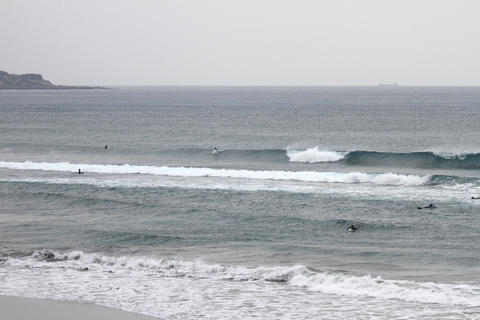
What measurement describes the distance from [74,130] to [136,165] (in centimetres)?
3112

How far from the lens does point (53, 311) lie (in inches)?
645

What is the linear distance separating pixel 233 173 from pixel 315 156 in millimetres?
10473

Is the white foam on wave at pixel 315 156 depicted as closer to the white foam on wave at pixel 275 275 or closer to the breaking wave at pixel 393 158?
the breaking wave at pixel 393 158

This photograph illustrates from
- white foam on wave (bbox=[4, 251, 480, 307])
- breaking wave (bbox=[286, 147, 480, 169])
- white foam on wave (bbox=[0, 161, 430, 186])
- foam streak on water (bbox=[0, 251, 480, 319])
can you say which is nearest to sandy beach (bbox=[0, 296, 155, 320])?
foam streak on water (bbox=[0, 251, 480, 319])

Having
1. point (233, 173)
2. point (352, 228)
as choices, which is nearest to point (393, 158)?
point (233, 173)

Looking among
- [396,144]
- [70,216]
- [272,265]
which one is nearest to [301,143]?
[396,144]

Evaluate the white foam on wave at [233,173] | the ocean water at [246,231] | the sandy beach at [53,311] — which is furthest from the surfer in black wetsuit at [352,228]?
the white foam on wave at [233,173]

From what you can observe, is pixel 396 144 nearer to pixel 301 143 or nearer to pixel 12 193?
pixel 301 143

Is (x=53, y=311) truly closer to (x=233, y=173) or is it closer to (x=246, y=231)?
(x=246, y=231)

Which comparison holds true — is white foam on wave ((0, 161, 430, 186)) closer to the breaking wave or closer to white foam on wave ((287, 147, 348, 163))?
the breaking wave

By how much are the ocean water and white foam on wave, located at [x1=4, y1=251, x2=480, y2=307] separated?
2.6 inches

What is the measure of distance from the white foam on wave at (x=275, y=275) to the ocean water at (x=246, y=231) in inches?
2.6

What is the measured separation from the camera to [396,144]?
58406mm

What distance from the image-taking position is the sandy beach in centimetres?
1588
